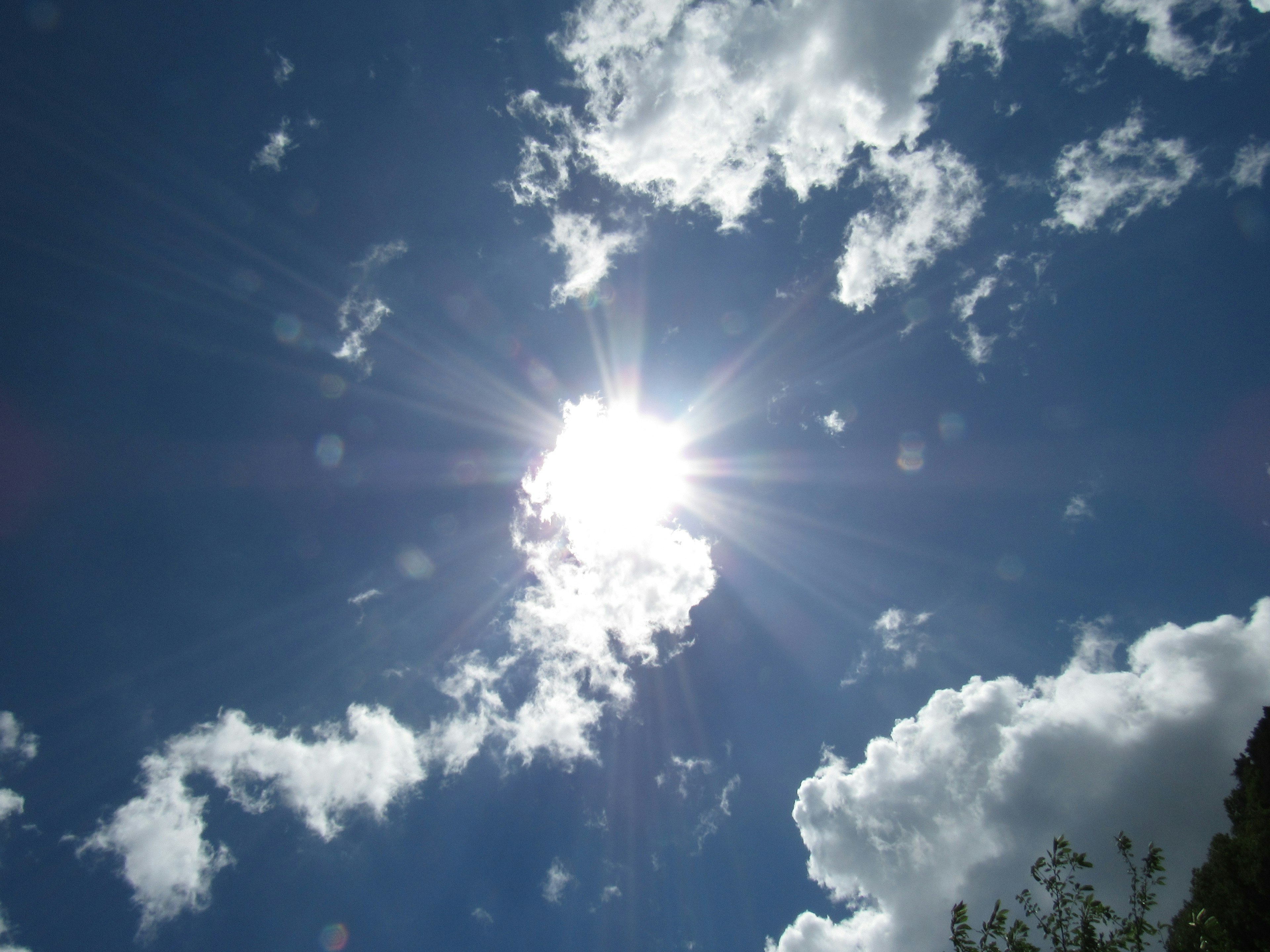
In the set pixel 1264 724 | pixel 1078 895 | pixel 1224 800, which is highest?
pixel 1264 724

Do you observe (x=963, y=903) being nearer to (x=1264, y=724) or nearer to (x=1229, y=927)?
(x=1229, y=927)

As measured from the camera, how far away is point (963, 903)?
1544cm

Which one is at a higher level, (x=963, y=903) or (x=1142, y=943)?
(x=963, y=903)

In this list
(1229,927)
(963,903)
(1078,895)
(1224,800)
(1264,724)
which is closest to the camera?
(963,903)

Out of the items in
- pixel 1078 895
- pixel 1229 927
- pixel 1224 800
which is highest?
pixel 1224 800

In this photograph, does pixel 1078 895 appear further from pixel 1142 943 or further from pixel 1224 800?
pixel 1224 800

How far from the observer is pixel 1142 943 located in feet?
53.5

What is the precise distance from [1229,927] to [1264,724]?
59.8 ft

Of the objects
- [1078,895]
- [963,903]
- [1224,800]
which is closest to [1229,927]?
[1224,800]

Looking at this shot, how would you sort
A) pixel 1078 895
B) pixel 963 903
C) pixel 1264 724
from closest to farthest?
pixel 963 903 < pixel 1078 895 < pixel 1264 724

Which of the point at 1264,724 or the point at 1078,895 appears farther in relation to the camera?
the point at 1264,724

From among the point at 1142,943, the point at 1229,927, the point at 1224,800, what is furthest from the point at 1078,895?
the point at 1224,800

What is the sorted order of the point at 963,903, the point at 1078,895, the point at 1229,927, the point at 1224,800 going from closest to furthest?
1. the point at 963,903
2. the point at 1078,895
3. the point at 1229,927
4. the point at 1224,800

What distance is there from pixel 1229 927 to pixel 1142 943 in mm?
16369
